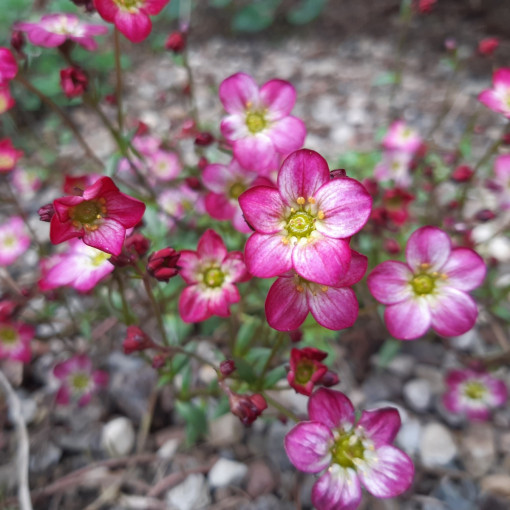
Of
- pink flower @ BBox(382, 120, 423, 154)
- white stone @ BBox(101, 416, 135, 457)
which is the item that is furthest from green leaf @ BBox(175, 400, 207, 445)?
pink flower @ BBox(382, 120, 423, 154)

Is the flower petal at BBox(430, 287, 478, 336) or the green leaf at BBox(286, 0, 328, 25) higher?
the flower petal at BBox(430, 287, 478, 336)

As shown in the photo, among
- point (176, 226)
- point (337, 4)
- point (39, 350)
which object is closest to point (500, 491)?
point (176, 226)

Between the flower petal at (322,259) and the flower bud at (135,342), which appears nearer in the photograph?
the flower petal at (322,259)

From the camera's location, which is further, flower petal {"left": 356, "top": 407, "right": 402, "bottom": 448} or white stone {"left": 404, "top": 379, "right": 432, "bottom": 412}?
white stone {"left": 404, "top": 379, "right": 432, "bottom": 412}

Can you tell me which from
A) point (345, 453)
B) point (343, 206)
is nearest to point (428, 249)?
point (343, 206)

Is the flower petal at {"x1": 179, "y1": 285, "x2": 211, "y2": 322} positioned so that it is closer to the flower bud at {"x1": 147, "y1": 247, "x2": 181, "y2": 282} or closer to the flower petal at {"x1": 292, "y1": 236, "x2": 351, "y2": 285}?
the flower bud at {"x1": 147, "y1": 247, "x2": 181, "y2": 282}

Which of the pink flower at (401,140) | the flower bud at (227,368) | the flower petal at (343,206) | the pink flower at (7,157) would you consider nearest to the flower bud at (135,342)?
the flower bud at (227,368)

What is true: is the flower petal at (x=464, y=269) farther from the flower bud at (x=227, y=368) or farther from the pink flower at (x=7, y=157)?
the pink flower at (x=7, y=157)
